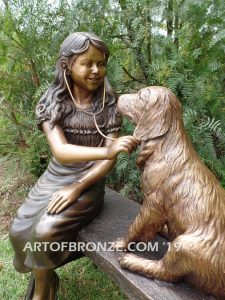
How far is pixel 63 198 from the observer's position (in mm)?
1664

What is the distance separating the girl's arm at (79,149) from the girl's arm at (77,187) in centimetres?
14

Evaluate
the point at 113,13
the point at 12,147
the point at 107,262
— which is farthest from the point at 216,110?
the point at 12,147

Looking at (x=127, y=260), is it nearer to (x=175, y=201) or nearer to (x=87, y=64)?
(x=175, y=201)

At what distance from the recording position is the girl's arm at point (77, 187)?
65.2 inches

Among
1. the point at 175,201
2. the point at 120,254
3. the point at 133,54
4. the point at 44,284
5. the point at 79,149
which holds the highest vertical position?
the point at 133,54

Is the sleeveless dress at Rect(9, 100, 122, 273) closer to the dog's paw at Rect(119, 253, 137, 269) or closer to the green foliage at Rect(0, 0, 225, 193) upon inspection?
the dog's paw at Rect(119, 253, 137, 269)

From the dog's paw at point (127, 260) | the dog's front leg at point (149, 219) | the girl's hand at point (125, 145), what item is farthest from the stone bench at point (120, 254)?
the girl's hand at point (125, 145)

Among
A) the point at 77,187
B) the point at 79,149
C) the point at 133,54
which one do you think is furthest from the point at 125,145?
the point at 133,54

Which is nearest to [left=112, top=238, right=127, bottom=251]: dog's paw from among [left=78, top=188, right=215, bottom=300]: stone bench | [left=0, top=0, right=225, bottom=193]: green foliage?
[left=78, top=188, right=215, bottom=300]: stone bench

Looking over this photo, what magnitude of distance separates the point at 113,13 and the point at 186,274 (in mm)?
2048

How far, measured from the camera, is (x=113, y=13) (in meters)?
2.75

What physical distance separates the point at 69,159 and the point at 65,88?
357mm

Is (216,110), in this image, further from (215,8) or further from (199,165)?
(199,165)

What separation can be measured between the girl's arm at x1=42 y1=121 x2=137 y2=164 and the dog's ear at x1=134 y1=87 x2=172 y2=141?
0.23 ft
